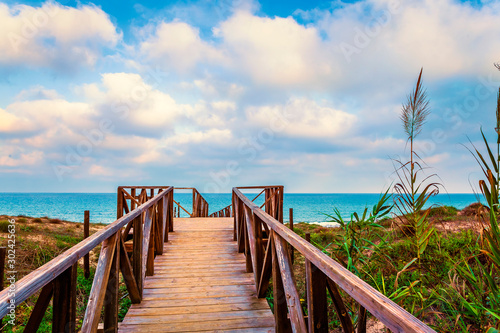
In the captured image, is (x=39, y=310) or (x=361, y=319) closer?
(x=39, y=310)

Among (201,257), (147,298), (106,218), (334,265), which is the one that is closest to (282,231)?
(334,265)

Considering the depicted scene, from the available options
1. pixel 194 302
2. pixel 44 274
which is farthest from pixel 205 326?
pixel 44 274

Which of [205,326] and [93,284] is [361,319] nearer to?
[205,326]

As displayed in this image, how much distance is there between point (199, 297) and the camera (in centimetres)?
336

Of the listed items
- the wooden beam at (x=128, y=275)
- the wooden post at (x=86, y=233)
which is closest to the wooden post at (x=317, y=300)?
the wooden beam at (x=128, y=275)

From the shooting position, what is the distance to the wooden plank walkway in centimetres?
275

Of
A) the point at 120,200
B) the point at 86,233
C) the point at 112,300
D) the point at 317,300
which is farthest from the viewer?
the point at 120,200

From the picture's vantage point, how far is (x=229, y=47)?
36.1ft

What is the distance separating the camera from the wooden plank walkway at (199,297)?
9.04ft

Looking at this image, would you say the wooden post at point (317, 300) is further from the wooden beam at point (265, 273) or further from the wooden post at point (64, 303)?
the wooden post at point (64, 303)

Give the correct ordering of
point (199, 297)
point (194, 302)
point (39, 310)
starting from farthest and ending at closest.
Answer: point (199, 297), point (194, 302), point (39, 310)

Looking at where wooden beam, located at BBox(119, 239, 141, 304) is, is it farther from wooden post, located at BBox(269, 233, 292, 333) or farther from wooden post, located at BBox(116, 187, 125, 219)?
wooden post, located at BBox(116, 187, 125, 219)

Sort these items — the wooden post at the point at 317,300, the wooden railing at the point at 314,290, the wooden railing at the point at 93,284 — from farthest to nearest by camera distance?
the wooden post at the point at 317,300
the wooden railing at the point at 93,284
the wooden railing at the point at 314,290

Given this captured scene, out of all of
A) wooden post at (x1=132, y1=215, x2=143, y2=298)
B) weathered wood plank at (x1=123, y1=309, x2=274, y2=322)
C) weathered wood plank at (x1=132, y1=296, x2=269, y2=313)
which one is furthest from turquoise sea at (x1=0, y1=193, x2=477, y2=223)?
wooden post at (x1=132, y1=215, x2=143, y2=298)
